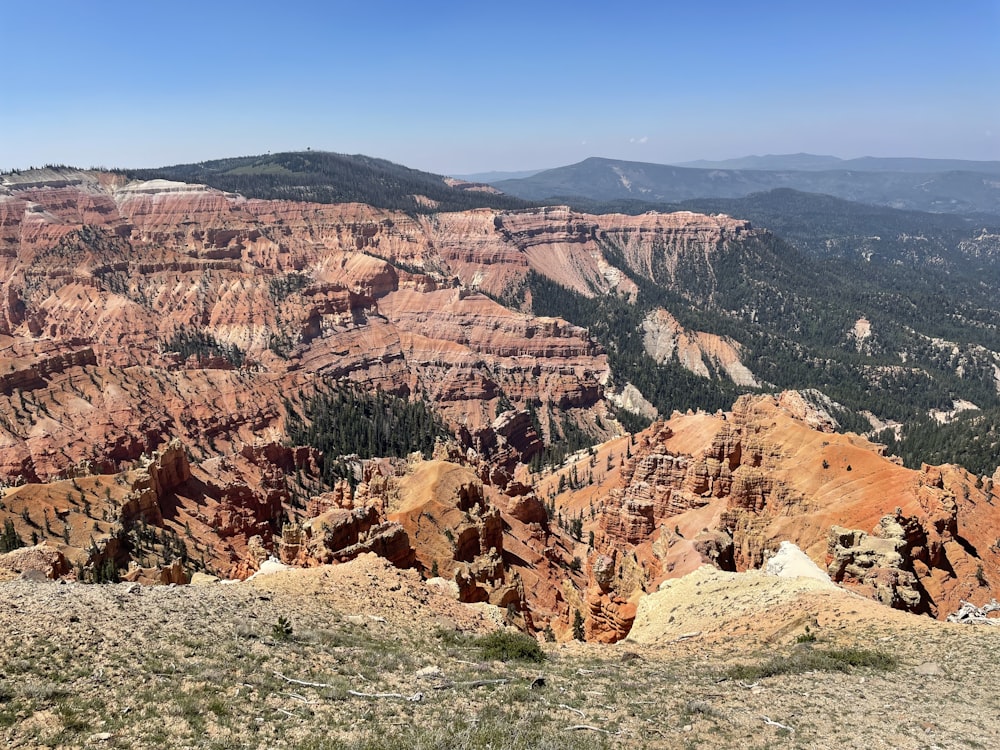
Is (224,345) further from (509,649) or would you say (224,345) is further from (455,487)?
(509,649)

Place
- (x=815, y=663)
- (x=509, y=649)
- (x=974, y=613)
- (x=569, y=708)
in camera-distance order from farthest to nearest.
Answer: (x=974, y=613), (x=509, y=649), (x=815, y=663), (x=569, y=708)

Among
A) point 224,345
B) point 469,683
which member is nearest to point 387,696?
point 469,683

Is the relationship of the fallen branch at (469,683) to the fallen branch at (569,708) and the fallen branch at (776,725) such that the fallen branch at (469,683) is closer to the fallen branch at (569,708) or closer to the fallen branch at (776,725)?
the fallen branch at (569,708)

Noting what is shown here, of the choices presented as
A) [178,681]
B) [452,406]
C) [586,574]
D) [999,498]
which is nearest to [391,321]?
[452,406]

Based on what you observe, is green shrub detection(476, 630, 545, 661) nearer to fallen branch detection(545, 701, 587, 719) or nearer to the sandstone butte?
fallen branch detection(545, 701, 587, 719)

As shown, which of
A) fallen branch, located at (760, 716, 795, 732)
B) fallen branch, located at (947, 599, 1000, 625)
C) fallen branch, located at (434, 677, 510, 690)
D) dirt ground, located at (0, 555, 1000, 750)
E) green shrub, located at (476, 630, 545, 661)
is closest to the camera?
dirt ground, located at (0, 555, 1000, 750)

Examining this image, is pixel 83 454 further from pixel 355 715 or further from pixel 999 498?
pixel 999 498

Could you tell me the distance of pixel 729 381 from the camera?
182625mm

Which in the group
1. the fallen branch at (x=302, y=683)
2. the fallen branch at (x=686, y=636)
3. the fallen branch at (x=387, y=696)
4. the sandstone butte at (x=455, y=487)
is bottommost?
the sandstone butte at (x=455, y=487)

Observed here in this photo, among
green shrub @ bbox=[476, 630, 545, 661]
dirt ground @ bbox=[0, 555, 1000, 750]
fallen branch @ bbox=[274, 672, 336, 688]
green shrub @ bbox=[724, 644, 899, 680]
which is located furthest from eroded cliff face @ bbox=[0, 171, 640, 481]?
green shrub @ bbox=[724, 644, 899, 680]

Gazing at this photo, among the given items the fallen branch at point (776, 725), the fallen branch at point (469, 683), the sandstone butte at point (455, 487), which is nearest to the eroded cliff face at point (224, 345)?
the sandstone butte at point (455, 487)

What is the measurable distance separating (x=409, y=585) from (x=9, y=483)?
Answer: 62134mm

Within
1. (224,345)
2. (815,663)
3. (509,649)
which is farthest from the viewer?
(224,345)

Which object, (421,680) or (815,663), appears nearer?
(421,680)
